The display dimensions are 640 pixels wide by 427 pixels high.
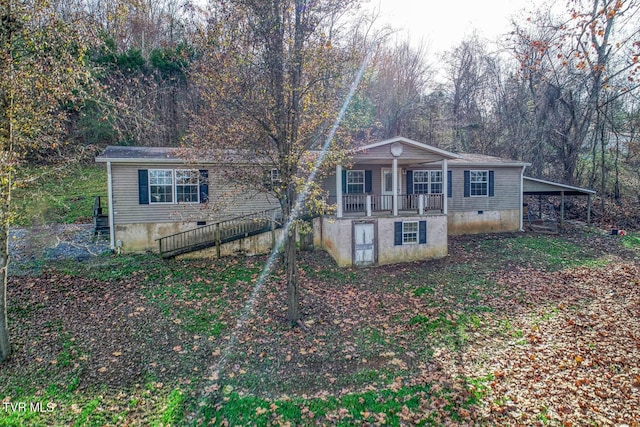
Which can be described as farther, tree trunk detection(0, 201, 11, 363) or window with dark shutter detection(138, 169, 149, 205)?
window with dark shutter detection(138, 169, 149, 205)

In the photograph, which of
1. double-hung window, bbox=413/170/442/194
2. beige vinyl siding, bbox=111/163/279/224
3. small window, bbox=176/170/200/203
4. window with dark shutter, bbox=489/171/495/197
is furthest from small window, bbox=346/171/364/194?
window with dark shutter, bbox=489/171/495/197

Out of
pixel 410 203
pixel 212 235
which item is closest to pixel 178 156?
pixel 212 235

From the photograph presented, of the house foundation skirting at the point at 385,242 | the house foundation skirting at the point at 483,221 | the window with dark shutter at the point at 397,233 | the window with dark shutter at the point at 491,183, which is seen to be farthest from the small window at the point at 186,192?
the window with dark shutter at the point at 491,183

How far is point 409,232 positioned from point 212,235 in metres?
7.59

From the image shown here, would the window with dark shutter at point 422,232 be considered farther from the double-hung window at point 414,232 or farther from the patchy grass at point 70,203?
the patchy grass at point 70,203

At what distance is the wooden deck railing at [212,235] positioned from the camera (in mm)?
12758

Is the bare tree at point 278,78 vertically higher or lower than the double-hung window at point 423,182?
higher

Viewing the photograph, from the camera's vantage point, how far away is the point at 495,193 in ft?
55.9

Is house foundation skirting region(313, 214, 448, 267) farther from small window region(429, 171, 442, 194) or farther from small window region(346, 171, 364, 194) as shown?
small window region(429, 171, 442, 194)

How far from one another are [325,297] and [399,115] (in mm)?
21143

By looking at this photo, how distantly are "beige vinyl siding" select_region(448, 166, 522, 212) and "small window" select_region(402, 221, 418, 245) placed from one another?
4.35 m

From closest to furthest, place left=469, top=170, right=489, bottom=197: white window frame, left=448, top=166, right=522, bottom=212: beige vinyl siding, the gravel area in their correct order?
the gravel area
left=448, top=166, right=522, bottom=212: beige vinyl siding
left=469, top=170, right=489, bottom=197: white window frame

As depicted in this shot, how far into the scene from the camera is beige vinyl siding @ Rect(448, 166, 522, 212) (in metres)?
16.5

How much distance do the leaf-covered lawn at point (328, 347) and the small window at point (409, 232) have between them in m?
1.64
